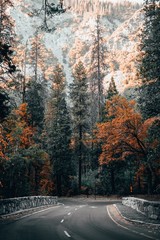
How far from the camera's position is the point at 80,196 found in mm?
48125

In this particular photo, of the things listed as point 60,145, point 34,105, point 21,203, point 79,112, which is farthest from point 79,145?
point 21,203

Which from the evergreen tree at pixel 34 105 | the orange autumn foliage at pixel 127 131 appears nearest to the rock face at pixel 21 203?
the orange autumn foliage at pixel 127 131

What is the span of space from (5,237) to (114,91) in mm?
41268

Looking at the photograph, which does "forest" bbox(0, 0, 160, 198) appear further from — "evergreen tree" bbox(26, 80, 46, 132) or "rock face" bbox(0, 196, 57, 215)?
"rock face" bbox(0, 196, 57, 215)

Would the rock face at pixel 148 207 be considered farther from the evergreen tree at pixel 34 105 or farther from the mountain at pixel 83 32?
the mountain at pixel 83 32

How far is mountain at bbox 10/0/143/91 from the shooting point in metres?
128

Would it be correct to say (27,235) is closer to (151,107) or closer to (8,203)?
(8,203)

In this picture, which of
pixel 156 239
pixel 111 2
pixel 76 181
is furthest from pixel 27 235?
pixel 111 2

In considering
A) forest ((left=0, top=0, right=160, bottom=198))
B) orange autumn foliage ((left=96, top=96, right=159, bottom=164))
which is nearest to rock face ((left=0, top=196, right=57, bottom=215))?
forest ((left=0, top=0, right=160, bottom=198))

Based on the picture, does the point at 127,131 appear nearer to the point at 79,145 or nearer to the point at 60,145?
the point at 79,145

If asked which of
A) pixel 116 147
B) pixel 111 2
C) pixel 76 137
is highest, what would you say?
pixel 111 2

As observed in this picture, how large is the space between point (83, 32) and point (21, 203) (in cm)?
15286

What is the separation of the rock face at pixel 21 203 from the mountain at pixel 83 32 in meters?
76.4

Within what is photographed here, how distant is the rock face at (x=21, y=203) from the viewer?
69.3ft
